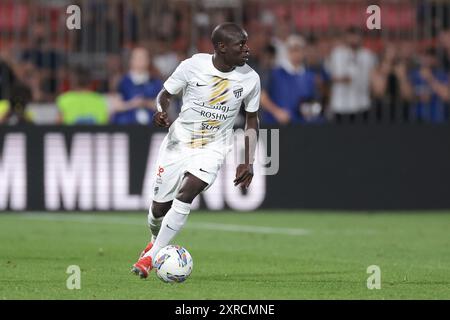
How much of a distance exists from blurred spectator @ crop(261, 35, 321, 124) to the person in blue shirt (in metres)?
1.73

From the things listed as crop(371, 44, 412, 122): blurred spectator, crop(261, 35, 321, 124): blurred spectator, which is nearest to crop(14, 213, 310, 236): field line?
crop(261, 35, 321, 124): blurred spectator

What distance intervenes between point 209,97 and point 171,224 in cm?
122

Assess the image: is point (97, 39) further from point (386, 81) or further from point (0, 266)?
point (0, 266)

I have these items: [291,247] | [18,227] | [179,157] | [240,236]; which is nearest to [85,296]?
[179,157]

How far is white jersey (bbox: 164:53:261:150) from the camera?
10.8m

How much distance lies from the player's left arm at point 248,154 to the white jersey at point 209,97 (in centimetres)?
12

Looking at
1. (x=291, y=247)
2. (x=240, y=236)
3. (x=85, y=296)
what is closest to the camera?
(x=85, y=296)

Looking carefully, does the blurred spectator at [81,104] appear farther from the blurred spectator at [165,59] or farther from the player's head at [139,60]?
the blurred spectator at [165,59]

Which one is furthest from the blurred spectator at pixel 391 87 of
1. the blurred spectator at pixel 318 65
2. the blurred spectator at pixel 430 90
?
the blurred spectator at pixel 318 65

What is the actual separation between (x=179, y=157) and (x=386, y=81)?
28.3 ft

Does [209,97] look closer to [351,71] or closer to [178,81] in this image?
[178,81]

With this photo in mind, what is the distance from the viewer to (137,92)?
1889 cm

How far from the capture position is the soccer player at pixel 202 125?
10547 mm

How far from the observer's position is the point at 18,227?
1645 centimetres
